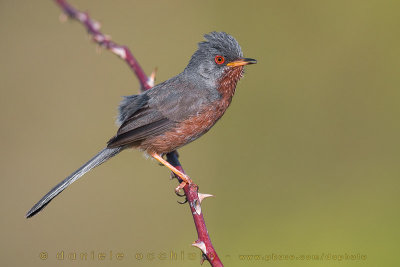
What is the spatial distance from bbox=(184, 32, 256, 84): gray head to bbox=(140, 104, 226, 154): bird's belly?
0.31m

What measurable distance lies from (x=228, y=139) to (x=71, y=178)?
2.38 meters

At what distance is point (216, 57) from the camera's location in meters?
4.14

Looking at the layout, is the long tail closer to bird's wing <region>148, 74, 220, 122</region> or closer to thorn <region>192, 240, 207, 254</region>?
bird's wing <region>148, 74, 220, 122</region>

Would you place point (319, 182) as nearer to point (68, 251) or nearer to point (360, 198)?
point (360, 198)

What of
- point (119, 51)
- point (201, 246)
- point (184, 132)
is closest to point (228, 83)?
point (184, 132)

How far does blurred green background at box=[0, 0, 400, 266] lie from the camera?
4534mm

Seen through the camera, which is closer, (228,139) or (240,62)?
(240,62)

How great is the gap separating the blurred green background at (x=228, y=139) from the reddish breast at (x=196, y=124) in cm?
100

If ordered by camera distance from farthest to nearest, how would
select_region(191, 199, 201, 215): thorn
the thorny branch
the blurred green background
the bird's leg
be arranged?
the blurred green background → the bird's leg → select_region(191, 199, 201, 215): thorn → the thorny branch

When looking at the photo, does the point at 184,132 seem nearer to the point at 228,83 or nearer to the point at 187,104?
the point at 187,104

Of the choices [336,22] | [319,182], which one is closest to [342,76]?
[336,22]

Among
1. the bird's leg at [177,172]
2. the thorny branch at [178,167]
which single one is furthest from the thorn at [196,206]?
the bird's leg at [177,172]

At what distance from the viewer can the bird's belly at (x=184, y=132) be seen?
411cm

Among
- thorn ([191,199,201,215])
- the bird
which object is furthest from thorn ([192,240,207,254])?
the bird
